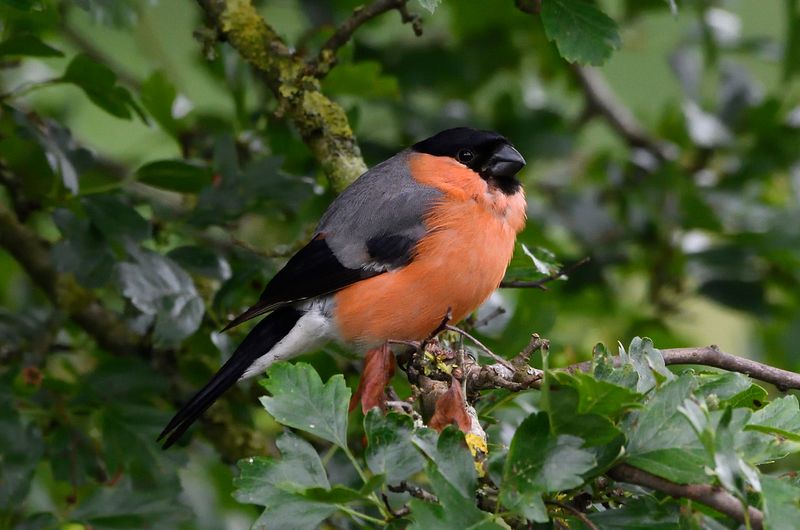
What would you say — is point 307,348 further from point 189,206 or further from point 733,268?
point 733,268

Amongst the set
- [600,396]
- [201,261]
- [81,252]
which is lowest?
[201,261]

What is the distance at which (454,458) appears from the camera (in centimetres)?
151

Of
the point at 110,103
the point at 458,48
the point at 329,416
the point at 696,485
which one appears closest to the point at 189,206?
the point at 110,103

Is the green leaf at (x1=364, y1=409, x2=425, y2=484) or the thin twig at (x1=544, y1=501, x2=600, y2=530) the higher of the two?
the green leaf at (x1=364, y1=409, x2=425, y2=484)

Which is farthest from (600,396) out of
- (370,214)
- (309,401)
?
(370,214)

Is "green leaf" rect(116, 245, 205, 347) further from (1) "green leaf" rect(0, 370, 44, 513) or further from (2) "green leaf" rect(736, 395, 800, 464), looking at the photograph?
(2) "green leaf" rect(736, 395, 800, 464)

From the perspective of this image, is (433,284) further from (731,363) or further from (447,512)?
(447,512)

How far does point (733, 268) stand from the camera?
11.3 ft

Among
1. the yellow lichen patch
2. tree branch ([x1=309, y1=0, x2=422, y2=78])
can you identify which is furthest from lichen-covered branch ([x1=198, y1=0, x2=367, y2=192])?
the yellow lichen patch

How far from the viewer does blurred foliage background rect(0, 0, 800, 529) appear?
8.14 ft

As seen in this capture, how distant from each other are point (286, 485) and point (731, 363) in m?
0.83

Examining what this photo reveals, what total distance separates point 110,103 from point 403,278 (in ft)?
2.74

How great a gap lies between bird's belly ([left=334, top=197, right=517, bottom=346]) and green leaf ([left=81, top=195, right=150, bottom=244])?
0.52 m

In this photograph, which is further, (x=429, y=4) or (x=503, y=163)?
(x=503, y=163)
